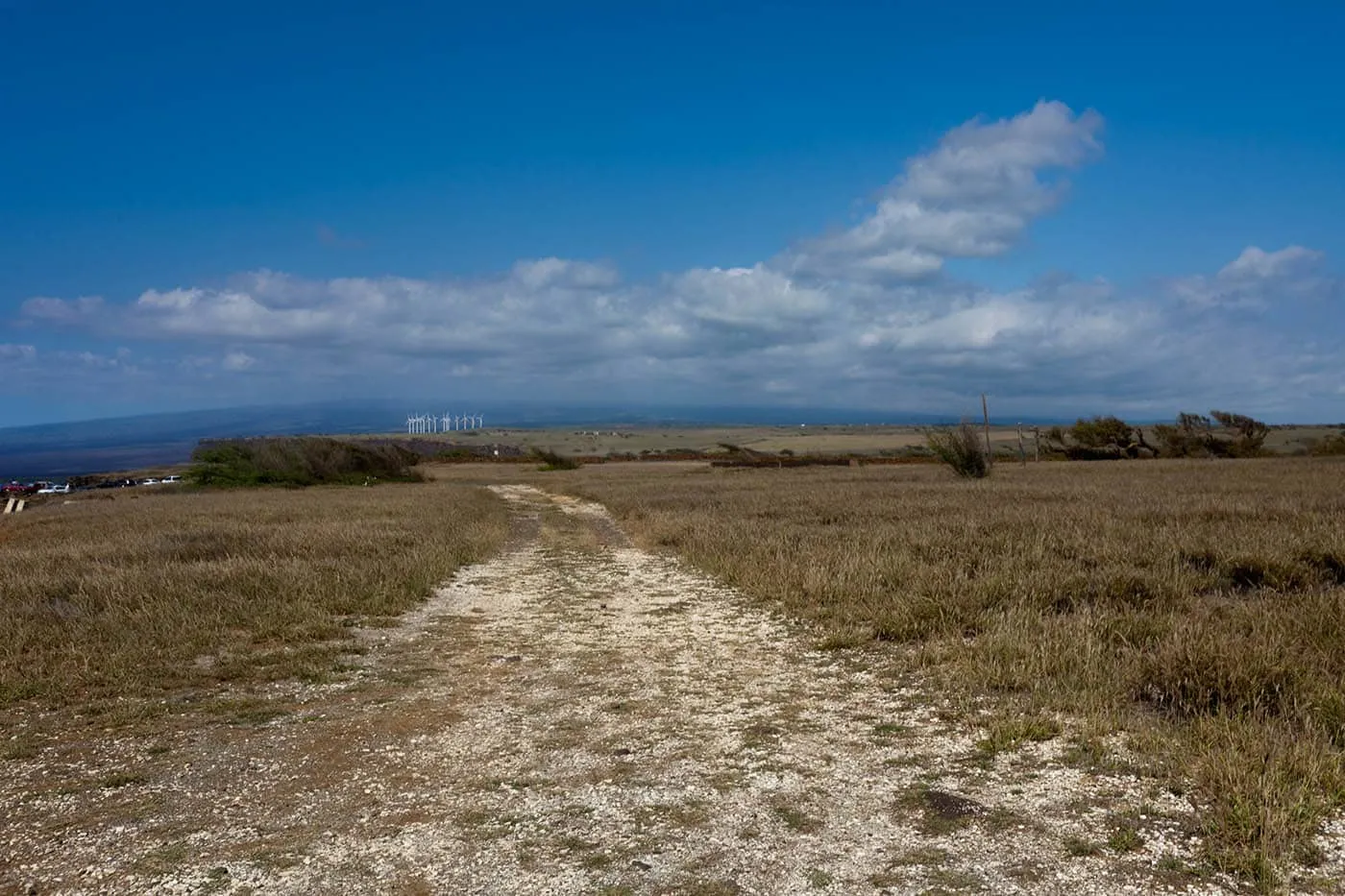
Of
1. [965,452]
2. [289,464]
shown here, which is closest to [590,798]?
[965,452]

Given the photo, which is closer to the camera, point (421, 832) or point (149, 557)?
point (421, 832)

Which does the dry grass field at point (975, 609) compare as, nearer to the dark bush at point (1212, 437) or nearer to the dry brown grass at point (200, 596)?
the dry brown grass at point (200, 596)

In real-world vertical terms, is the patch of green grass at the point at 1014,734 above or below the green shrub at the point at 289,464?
below

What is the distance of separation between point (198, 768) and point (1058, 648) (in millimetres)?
6804

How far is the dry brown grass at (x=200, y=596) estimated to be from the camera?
7.96m

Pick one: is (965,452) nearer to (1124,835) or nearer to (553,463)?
(1124,835)

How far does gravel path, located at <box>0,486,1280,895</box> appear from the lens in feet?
13.2

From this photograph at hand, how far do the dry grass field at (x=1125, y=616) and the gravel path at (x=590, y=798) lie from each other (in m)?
0.48

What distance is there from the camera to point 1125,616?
8.47m

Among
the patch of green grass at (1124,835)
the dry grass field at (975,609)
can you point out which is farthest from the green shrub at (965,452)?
the patch of green grass at (1124,835)

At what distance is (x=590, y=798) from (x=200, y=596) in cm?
782

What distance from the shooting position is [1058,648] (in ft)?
24.4

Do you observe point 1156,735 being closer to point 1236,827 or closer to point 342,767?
point 1236,827

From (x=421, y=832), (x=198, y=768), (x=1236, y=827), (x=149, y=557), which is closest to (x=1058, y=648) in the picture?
(x=1236, y=827)
